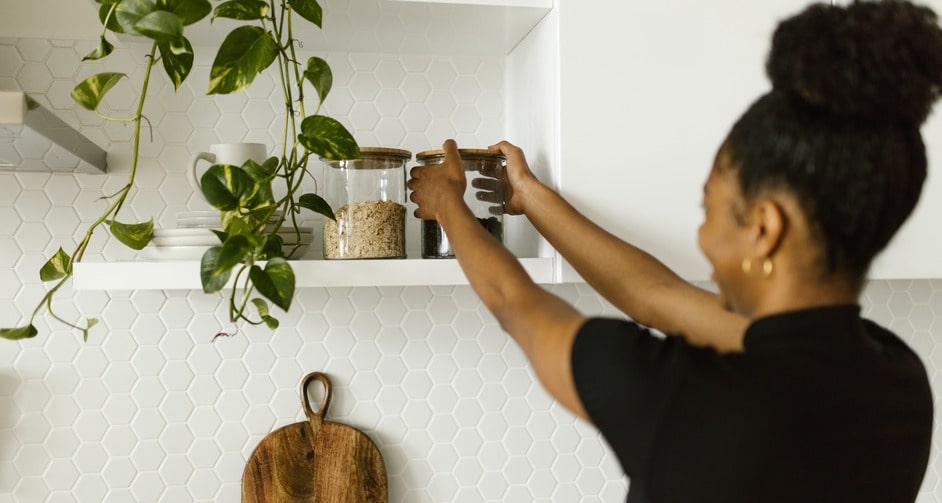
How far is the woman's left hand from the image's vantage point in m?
1.15

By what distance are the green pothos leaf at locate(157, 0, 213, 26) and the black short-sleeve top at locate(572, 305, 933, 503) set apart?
619mm

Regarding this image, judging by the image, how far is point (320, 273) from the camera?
45.1 inches

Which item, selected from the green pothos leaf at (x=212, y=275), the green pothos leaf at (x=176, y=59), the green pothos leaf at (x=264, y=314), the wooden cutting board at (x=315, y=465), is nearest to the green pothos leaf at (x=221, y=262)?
the green pothos leaf at (x=212, y=275)

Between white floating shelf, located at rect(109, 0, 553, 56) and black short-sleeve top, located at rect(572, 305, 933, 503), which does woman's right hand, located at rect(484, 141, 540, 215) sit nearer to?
white floating shelf, located at rect(109, 0, 553, 56)

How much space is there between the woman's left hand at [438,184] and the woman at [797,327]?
0.33 metres

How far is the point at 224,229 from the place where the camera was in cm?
114

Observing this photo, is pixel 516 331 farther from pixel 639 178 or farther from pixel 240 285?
pixel 240 285

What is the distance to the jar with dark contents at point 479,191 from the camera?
125 cm

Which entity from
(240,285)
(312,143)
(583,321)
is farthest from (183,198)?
(583,321)

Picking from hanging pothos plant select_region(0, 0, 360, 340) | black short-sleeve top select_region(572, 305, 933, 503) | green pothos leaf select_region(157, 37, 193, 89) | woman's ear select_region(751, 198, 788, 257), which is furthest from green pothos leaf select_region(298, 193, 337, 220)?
woman's ear select_region(751, 198, 788, 257)

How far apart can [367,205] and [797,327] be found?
2.13 feet

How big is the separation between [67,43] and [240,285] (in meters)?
0.52

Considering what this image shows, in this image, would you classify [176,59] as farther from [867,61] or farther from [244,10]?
[867,61]

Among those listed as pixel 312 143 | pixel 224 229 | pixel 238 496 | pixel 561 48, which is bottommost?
pixel 238 496
